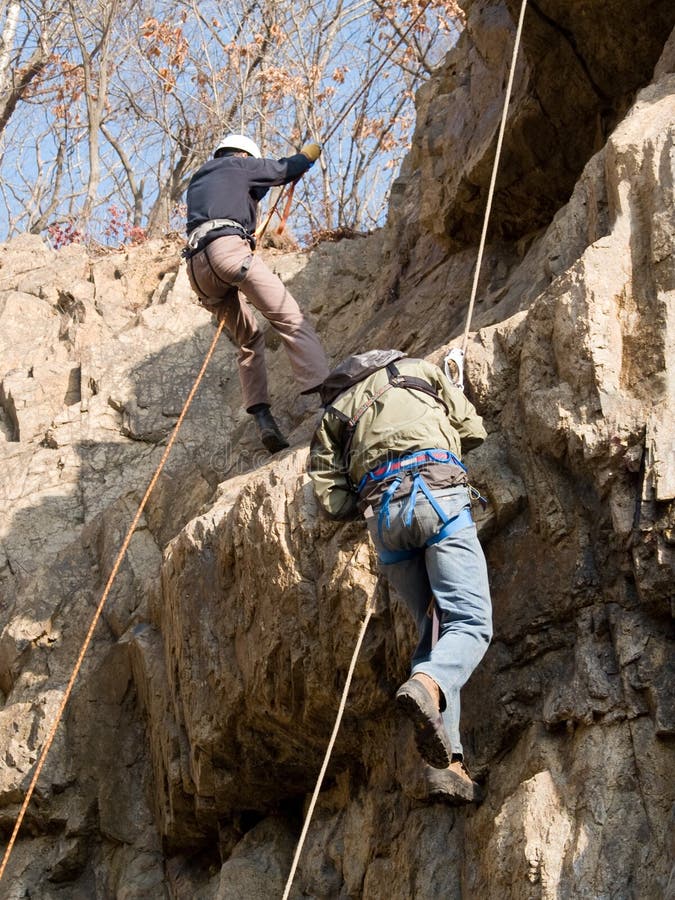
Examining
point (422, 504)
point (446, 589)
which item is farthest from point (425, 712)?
point (422, 504)

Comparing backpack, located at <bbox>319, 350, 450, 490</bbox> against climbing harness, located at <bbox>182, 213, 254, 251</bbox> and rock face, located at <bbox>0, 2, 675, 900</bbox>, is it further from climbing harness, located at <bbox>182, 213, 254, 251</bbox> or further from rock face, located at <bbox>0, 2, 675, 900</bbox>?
climbing harness, located at <bbox>182, 213, 254, 251</bbox>

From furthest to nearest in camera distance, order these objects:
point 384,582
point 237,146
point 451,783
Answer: point 237,146, point 384,582, point 451,783

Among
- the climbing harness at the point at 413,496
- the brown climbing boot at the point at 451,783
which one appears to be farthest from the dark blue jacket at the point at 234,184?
the brown climbing boot at the point at 451,783

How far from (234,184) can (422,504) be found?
14.1 feet

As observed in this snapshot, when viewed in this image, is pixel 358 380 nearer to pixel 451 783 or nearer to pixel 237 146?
pixel 451 783

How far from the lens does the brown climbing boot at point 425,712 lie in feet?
16.8

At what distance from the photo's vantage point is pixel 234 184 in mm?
9141

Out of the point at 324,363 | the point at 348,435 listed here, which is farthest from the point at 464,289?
the point at 348,435

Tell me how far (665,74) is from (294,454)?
338 centimetres

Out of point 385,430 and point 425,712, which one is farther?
point 385,430

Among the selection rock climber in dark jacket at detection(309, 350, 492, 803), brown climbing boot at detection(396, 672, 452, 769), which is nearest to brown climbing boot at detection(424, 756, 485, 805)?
rock climber in dark jacket at detection(309, 350, 492, 803)

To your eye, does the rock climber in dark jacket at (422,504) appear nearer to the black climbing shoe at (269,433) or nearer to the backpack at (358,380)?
the backpack at (358,380)

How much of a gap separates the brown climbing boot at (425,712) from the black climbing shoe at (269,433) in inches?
161

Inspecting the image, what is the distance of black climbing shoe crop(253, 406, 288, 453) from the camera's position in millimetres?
9148
